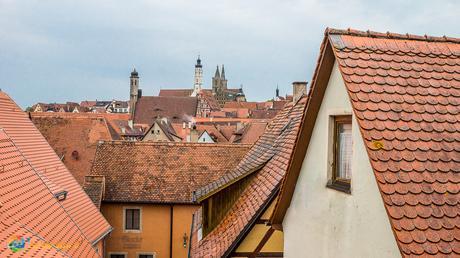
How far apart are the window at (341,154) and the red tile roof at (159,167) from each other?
1577cm

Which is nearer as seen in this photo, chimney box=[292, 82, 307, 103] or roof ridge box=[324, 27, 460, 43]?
roof ridge box=[324, 27, 460, 43]

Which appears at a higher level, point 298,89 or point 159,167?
point 298,89

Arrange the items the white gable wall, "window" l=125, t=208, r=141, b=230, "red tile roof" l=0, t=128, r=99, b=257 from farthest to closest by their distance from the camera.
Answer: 1. the white gable wall
2. "window" l=125, t=208, r=141, b=230
3. "red tile roof" l=0, t=128, r=99, b=257

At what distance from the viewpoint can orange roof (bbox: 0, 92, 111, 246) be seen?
565 inches

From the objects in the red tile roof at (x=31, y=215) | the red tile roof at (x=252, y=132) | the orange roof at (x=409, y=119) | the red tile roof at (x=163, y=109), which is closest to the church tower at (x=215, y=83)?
the red tile roof at (x=163, y=109)

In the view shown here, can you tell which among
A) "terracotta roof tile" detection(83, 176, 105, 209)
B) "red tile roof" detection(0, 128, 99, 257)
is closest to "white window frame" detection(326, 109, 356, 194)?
"red tile roof" detection(0, 128, 99, 257)

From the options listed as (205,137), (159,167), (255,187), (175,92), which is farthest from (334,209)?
(175,92)

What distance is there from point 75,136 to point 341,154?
25.2 m

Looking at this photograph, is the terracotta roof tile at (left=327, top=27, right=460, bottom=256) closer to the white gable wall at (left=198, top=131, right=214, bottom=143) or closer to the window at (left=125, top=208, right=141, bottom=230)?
the window at (left=125, top=208, right=141, bottom=230)

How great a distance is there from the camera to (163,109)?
314 ft

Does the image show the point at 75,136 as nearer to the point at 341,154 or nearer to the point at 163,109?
the point at 341,154

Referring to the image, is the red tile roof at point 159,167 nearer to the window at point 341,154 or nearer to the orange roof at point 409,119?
the window at point 341,154

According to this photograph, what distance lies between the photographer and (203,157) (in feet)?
76.6

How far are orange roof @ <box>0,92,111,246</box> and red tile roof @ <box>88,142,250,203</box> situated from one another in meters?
4.99
